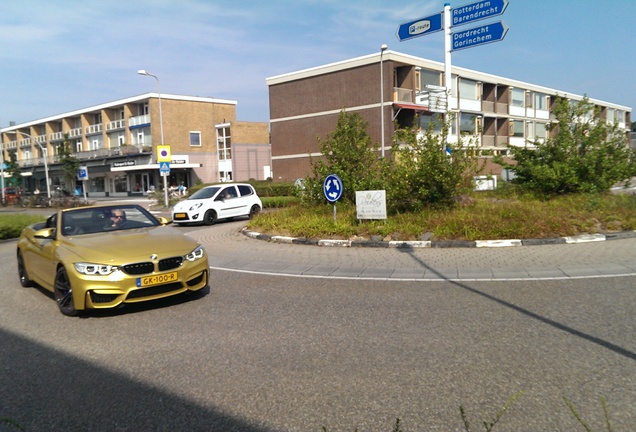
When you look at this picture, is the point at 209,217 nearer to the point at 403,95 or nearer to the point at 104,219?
the point at 104,219

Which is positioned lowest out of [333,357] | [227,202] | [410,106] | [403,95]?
[333,357]

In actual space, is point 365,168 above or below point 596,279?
above

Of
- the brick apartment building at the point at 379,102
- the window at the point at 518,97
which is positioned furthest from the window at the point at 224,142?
the window at the point at 518,97

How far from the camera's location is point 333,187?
43.4ft

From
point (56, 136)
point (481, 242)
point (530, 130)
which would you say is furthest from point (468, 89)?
point (56, 136)

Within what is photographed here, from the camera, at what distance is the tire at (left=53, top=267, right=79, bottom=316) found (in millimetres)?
6194

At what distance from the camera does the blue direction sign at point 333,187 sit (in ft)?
43.1

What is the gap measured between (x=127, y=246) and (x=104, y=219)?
5.02 ft

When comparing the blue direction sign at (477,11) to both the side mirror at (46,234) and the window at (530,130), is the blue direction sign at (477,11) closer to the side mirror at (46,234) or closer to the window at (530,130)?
the side mirror at (46,234)

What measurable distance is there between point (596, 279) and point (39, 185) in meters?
88.3

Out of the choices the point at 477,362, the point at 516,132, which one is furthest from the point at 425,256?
the point at 516,132

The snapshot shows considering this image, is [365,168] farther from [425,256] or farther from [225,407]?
[225,407]

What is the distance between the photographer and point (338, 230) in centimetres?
1270

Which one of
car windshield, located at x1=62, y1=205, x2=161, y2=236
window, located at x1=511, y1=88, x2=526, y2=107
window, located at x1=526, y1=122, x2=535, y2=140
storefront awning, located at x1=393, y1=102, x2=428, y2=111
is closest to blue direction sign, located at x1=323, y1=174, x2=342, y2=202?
car windshield, located at x1=62, y1=205, x2=161, y2=236
